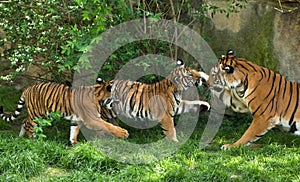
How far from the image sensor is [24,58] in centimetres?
729

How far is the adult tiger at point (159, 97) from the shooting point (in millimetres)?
7211

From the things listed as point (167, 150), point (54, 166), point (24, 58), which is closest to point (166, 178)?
point (167, 150)

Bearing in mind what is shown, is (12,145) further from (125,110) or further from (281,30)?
(281,30)

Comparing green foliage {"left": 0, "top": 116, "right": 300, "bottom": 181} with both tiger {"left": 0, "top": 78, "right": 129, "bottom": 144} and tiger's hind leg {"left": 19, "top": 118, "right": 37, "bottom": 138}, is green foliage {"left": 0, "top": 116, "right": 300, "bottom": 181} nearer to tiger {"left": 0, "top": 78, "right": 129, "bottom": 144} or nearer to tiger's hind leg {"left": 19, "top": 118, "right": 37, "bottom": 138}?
tiger's hind leg {"left": 19, "top": 118, "right": 37, "bottom": 138}

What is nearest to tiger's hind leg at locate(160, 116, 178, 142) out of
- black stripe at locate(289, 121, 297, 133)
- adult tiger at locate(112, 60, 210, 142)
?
adult tiger at locate(112, 60, 210, 142)

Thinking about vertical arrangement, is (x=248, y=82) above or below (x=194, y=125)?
above

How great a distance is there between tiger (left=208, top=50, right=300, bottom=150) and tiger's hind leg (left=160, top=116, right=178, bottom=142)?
0.74 m

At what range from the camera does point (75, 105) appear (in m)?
7.23

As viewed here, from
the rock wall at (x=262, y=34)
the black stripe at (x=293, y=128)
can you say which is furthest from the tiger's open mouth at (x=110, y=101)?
the black stripe at (x=293, y=128)

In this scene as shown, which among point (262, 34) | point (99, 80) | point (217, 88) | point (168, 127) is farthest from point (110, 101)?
point (262, 34)

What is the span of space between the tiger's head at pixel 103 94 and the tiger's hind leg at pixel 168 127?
803 mm

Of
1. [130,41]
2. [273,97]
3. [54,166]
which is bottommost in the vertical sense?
[54,166]

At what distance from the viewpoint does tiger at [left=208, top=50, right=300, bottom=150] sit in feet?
22.0

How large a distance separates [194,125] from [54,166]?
2.58 m
